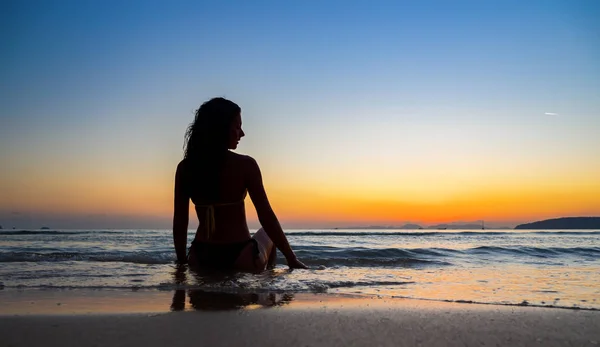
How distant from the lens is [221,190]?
4059mm

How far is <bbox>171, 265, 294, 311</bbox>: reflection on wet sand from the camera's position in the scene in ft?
8.39

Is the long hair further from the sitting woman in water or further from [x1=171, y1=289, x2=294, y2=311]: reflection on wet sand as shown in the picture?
[x1=171, y1=289, x2=294, y2=311]: reflection on wet sand

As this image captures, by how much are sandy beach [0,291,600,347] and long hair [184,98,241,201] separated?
4.36ft

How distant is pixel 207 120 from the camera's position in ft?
13.3

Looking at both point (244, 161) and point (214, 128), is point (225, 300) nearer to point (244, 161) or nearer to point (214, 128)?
point (244, 161)

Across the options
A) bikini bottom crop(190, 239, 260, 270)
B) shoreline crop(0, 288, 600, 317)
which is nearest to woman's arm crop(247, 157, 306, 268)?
bikini bottom crop(190, 239, 260, 270)

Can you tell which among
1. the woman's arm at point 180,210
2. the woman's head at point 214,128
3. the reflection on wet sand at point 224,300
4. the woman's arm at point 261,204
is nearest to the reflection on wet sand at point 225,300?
the reflection on wet sand at point 224,300

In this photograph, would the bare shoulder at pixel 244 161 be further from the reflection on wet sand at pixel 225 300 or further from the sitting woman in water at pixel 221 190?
the reflection on wet sand at pixel 225 300

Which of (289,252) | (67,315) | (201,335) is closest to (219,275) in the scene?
(289,252)

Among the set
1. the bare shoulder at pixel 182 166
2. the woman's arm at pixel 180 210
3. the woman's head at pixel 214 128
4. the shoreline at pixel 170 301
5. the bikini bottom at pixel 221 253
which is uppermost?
the woman's head at pixel 214 128

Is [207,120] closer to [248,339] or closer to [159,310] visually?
[159,310]

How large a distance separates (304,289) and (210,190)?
1305 mm

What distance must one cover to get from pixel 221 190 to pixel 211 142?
443mm

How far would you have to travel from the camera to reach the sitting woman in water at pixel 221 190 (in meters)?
4.04
